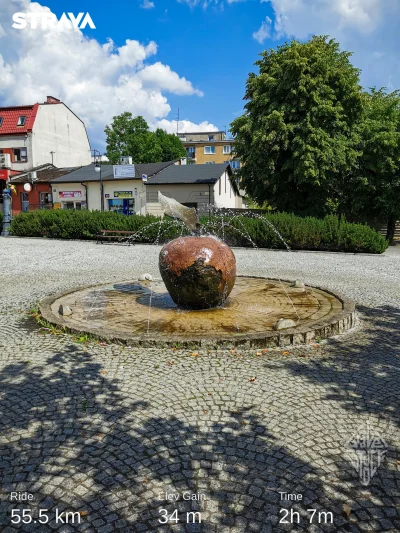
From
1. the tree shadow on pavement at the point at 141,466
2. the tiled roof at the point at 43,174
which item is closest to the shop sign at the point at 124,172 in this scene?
the tiled roof at the point at 43,174

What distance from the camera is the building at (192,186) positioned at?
3291 centimetres

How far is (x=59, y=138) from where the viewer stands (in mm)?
46000

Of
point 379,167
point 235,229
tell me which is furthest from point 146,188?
point 379,167

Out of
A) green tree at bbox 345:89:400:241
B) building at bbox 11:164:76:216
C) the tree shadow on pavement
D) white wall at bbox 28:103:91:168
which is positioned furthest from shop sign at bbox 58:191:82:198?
the tree shadow on pavement

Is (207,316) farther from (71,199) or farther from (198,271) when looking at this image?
(71,199)

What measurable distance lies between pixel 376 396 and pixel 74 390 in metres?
3.15

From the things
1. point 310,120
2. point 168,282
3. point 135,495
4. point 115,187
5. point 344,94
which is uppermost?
point 344,94

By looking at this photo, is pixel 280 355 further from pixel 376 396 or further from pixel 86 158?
pixel 86 158

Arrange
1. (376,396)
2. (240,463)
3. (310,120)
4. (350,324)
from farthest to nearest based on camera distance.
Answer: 1. (310,120)
2. (350,324)
3. (376,396)
4. (240,463)

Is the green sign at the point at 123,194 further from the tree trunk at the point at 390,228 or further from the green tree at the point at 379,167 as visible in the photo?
the tree trunk at the point at 390,228

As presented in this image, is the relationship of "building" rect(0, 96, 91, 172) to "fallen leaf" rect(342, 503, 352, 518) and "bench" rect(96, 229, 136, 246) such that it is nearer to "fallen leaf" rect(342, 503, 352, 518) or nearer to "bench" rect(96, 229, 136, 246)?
"bench" rect(96, 229, 136, 246)

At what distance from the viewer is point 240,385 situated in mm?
4633

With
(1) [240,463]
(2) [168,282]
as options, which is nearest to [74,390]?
(1) [240,463]

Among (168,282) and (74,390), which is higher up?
(168,282)
